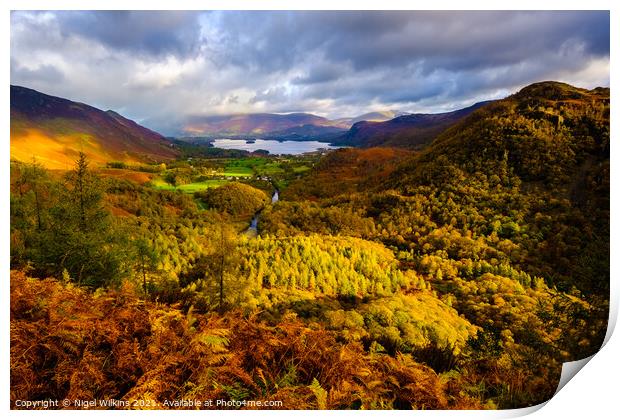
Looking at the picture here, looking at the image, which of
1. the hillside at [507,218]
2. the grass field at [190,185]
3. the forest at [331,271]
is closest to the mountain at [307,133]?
the forest at [331,271]

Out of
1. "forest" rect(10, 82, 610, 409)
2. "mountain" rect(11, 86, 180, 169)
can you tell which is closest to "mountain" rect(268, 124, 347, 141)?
"forest" rect(10, 82, 610, 409)

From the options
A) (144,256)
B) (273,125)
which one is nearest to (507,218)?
(273,125)

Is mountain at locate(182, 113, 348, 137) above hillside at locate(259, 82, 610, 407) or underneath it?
above

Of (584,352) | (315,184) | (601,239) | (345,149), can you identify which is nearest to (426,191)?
(345,149)

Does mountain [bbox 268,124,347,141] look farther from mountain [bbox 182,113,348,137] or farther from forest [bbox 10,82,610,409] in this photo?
forest [bbox 10,82,610,409]

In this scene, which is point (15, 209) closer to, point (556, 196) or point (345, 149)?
point (345, 149)

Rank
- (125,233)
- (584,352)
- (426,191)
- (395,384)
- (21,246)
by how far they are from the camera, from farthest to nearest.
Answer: (426,191) → (125,233) → (584,352) → (21,246) → (395,384)
